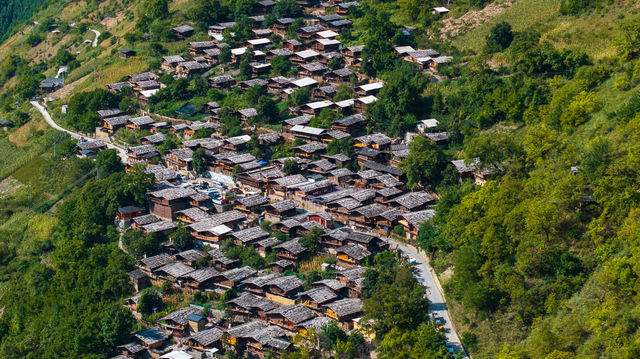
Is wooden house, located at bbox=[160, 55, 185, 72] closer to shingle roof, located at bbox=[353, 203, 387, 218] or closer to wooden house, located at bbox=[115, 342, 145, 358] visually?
shingle roof, located at bbox=[353, 203, 387, 218]

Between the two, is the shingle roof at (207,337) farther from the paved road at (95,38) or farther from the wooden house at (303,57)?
the paved road at (95,38)

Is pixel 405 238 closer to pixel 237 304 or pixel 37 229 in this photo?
pixel 237 304

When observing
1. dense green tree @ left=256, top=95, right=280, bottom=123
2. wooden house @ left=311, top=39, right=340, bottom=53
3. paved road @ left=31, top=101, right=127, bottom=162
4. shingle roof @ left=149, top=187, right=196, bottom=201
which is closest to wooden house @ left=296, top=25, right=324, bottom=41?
wooden house @ left=311, top=39, right=340, bottom=53

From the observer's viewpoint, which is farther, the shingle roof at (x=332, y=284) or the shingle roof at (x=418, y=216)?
the shingle roof at (x=418, y=216)

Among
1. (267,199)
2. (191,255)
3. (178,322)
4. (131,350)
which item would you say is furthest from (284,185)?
(131,350)

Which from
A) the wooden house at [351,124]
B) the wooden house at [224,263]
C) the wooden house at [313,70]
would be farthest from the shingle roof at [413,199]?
the wooden house at [313,70]
